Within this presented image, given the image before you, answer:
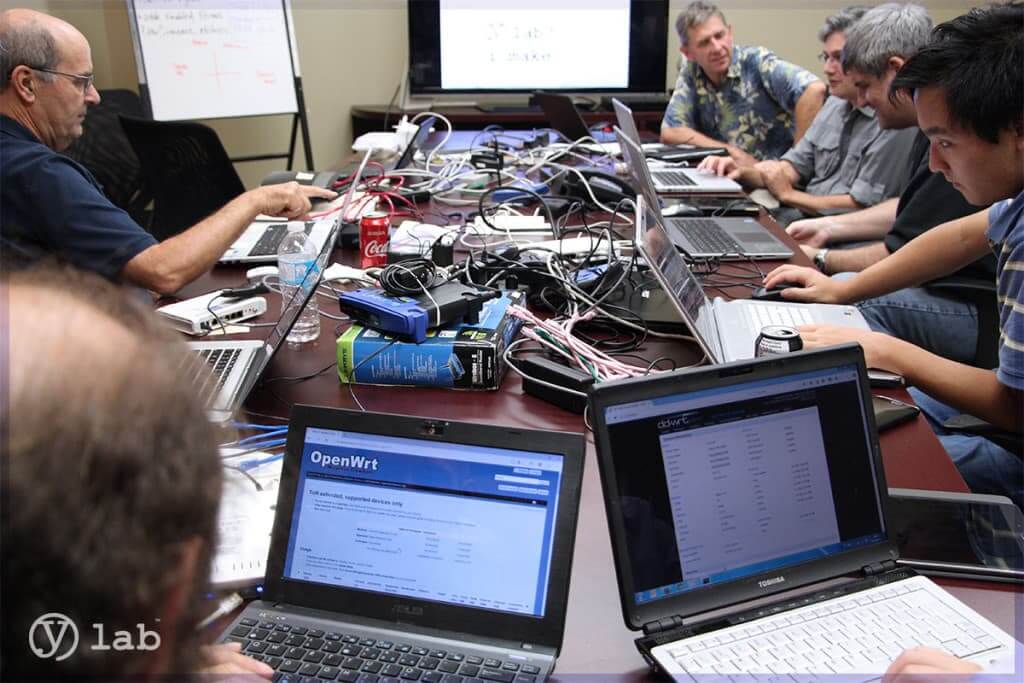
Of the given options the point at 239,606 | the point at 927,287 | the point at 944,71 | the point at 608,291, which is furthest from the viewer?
the point at 927,287

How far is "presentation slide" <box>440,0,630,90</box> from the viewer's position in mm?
4625

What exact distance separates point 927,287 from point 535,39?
3140mm

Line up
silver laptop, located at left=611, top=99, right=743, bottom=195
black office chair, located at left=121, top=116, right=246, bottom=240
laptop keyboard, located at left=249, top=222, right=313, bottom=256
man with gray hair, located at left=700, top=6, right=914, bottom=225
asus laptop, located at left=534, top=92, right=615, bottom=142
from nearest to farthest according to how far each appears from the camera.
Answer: laptop keyboard, located at left=249, top=222, right=313, bottom=256
silver laptop, located at left=611, top=99, right=743, bottom=195
man with gray hair, located at left=700, top=6, right=914, bottom=225
black office chair, located at left=121, top=116, right=246, bottom=240
asus laptop, located at left=534, top=92, right=615, bottom=142

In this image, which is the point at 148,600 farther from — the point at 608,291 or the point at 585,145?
the point at 585,145

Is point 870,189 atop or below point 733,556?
below

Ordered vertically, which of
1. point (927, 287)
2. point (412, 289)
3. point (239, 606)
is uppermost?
point (412, 289)

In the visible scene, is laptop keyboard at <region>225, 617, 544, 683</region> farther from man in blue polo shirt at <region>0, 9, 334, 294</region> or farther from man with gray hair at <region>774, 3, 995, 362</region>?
man with gray hair at <region>774, 3, 995, 362</region>

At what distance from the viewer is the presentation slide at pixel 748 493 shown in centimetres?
83

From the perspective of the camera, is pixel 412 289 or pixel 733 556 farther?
pixel 412 289

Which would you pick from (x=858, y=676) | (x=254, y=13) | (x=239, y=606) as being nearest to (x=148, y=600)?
(x=239, y=606)

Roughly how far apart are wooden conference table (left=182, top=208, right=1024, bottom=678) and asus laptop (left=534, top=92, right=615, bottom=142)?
6.04ft

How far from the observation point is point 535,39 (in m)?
4.68

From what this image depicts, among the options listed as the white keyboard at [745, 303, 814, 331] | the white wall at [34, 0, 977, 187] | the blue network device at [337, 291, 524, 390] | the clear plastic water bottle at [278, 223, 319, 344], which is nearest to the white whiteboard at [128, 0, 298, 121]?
the white wall at [34, 0, 977, 187]

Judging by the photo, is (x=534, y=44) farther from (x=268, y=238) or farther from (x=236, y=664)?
(x=236, y=664)
